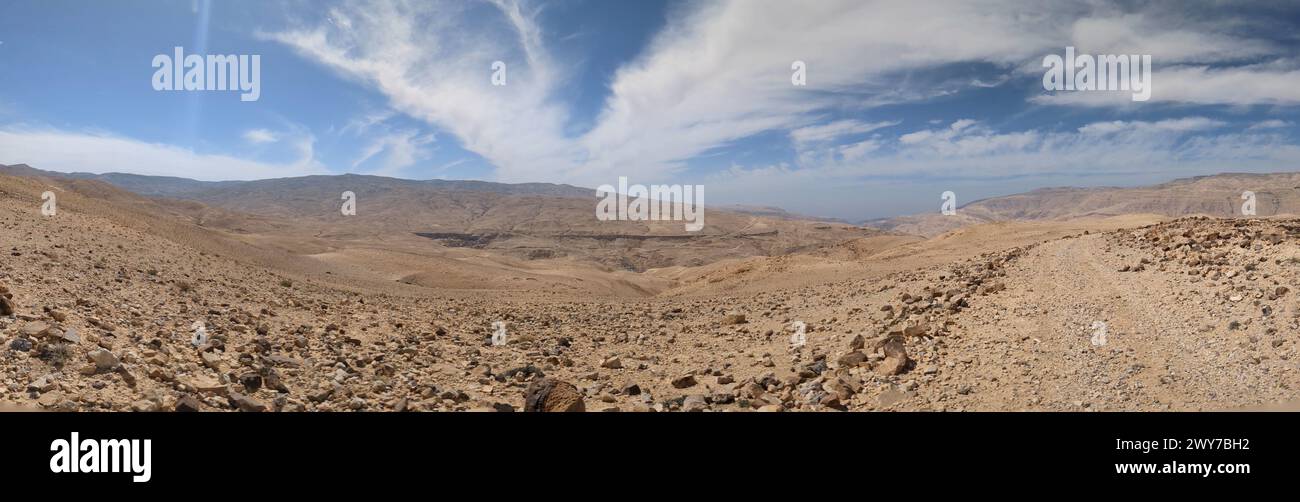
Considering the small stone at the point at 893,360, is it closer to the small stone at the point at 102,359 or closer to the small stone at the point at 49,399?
the small stone at the point at 49,399

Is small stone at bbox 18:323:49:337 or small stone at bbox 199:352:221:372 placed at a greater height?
small stone at bbox 18:323:49:337

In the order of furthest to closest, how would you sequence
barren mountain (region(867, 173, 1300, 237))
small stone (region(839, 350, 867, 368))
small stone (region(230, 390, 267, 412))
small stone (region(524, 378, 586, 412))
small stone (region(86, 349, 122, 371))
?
1. barren mountain (region(867, 173, 1300, 237))
2. small stone (region(839, 350, 867, 368))
3. small stone (region(524, 378, 586, 412))
4. small stone (region(230, 390, 267, 412))
5. small stone (region(86, 349, 122, 371))

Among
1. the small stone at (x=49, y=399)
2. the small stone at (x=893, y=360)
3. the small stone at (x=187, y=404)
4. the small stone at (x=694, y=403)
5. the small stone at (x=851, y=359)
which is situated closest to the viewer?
the small stone at (x=49, y=399)

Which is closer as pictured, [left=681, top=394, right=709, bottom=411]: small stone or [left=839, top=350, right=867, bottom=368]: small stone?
[left=681, top=394, right=709, bottom=411]: small stone

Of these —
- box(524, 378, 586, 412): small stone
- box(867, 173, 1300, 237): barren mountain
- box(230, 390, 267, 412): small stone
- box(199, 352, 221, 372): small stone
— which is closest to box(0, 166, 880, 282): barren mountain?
box(199, 352, 221, 372): small stone

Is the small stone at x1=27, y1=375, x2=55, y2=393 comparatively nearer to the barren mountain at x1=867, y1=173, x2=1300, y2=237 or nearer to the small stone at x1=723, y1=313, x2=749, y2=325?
the small stone at x1=723, y1=313, x2=749, y2=325

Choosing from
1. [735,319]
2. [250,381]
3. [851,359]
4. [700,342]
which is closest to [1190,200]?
[735,319]

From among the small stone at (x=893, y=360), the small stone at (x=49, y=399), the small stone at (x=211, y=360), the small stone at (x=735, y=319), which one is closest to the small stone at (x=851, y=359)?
the small stone at (x=893, y=360)

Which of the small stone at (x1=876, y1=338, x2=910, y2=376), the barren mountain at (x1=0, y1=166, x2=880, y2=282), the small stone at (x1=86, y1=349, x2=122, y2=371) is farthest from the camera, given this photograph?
the barren mountain at (x1=0, y1=166, x2=880, y2=282)
